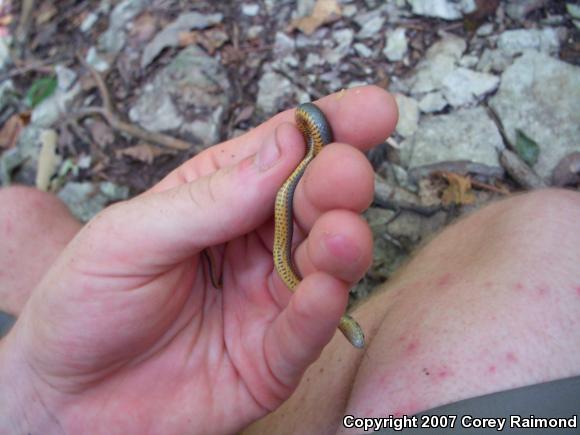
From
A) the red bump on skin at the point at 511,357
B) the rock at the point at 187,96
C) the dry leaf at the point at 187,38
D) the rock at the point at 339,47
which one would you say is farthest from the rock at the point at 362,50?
the red bump on skin at the point at 511,357

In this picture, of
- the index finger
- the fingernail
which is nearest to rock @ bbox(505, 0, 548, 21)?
the index finger

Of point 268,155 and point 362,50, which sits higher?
point 268,155

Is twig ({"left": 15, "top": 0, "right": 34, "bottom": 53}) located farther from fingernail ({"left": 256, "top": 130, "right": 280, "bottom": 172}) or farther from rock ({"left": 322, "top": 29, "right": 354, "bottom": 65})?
fingernail ({"left": 256, "top": 130, "right": 280, "bottom": 172})

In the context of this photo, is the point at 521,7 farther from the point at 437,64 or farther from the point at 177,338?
the point at 177,338

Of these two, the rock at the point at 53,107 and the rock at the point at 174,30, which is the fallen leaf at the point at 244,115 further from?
the rock at the point at 53,107

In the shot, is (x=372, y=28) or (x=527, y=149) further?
(x=372, y=28)

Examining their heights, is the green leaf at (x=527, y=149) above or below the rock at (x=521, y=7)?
below

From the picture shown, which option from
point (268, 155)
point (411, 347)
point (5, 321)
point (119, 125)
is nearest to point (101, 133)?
point (119, 125)
